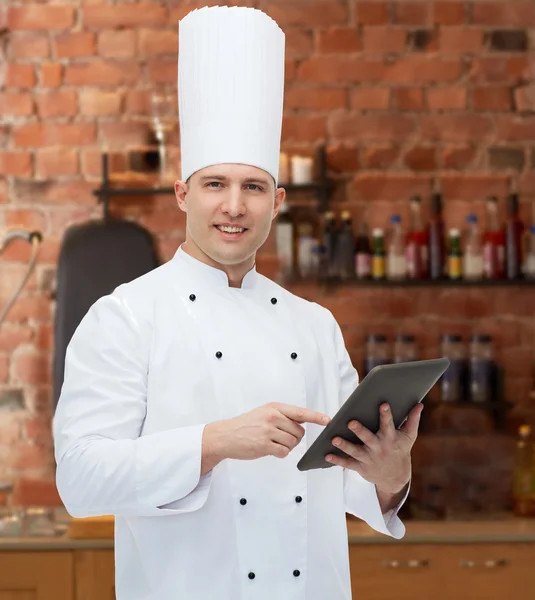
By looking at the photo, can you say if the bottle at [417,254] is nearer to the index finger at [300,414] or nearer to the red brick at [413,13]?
the red brick at [413,13]

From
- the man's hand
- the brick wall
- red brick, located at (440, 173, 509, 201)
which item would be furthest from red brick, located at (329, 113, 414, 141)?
the man's hand

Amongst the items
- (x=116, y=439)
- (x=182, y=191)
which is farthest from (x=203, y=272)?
(x=116, y=439)

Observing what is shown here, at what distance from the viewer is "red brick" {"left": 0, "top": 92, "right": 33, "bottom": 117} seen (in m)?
3.04

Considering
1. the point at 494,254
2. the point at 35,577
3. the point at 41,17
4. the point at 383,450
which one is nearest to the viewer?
the point at 383,450

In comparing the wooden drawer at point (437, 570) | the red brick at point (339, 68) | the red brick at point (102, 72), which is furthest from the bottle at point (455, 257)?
the red brick at point (102, 72)

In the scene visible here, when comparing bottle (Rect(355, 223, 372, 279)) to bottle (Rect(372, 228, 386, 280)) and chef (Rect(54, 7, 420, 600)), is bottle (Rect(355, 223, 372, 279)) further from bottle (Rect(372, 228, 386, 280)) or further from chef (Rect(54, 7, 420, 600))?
chef (Rect(54, 7, 420, 600))

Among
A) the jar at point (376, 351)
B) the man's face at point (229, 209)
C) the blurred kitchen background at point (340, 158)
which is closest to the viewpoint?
the man's face at point (229, 209)

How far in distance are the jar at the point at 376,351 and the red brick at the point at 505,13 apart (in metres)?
1.17

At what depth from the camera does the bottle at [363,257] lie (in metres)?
2.95

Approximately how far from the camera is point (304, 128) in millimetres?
3064

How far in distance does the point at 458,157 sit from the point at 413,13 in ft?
1.73

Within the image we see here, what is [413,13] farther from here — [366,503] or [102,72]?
[366,503]

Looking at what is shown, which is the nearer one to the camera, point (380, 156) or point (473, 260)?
point (473, 260)

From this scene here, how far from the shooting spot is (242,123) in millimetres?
1561
